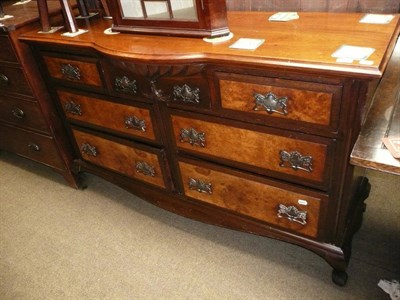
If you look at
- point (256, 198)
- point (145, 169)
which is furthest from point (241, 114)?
point (145, 169)

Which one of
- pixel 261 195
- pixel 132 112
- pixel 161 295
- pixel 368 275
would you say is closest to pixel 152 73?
pixel 132 112

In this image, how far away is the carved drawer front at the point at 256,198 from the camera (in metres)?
1.23

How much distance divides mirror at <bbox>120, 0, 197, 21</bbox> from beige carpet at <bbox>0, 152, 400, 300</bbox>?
1014 millimetres

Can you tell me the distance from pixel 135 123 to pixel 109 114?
0.53 feet

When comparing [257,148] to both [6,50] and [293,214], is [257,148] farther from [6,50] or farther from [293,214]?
[6,50]

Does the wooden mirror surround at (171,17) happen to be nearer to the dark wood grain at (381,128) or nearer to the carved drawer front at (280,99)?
the carved drawer front at (280,99)

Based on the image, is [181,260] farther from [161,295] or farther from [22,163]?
[22,163]

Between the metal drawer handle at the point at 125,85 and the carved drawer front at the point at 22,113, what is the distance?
2.09 feet

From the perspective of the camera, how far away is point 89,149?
1.81 metres

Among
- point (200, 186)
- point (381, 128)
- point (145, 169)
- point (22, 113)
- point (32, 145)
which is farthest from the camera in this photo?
point (32, 145)

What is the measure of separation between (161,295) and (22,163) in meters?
1.58

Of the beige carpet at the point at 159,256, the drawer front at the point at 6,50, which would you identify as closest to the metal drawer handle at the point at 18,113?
the drawer front at the point at 6,50

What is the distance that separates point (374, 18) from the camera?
3.89 ft

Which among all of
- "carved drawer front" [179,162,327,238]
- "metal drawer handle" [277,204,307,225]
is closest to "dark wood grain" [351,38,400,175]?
"carved drawer front" [179,162,327,238]
